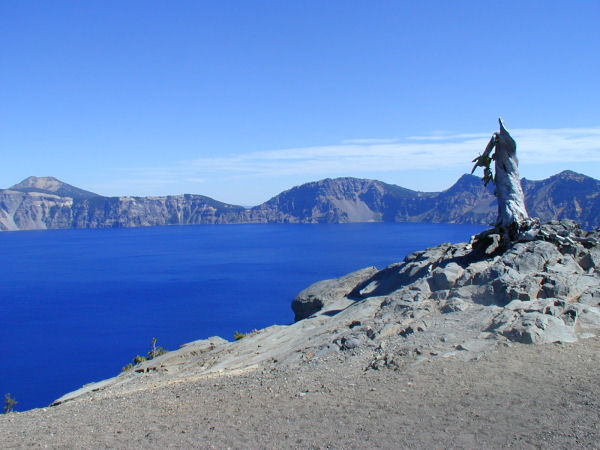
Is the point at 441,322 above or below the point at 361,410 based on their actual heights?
above

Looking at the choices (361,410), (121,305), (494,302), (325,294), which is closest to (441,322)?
(494,302)

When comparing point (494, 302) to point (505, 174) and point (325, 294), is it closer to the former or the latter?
point (505, 174)

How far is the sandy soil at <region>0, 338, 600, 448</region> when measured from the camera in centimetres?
1050

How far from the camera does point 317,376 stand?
14555 mm

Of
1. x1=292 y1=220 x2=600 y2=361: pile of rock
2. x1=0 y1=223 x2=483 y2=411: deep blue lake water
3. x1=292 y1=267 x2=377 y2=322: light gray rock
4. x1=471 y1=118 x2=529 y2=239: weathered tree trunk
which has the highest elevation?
x1=471 y1=118 x2=529 y2=239: weathered tree trunk

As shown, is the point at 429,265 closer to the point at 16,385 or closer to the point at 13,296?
the point at 16,385

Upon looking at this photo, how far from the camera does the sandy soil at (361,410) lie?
34.4ft

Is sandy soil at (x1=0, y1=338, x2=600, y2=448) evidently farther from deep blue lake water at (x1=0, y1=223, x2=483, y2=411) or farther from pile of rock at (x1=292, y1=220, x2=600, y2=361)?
deep blue lake water at (x1=0, y1=223, x2=483, y2=411)

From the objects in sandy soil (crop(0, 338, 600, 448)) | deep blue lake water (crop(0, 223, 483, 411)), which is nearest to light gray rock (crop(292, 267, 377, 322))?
sandy soil (crop(0, 338, 600, 448))

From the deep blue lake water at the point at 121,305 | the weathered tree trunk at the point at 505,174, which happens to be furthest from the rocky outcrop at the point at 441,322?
the deep blue lake water at the point at 121,305

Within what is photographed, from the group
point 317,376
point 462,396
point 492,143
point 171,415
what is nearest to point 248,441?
point 171,415

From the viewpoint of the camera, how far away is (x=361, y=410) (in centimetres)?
1192

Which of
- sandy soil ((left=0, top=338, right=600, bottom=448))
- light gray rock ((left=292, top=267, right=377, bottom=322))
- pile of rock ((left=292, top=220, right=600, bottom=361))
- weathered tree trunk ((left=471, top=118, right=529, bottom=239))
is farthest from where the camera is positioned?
light gray rock ((left=292, top=267, right=377, bottom=322))

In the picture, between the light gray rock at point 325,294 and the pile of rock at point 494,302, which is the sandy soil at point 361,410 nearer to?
the pile of rock at point 494,302
